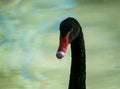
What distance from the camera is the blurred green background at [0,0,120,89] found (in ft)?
14.4

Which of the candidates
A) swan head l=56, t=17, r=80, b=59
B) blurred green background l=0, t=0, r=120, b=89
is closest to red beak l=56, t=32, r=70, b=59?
swan head l=56, t=17, r=80, b=59

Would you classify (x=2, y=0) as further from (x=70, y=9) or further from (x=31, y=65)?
(x=31, y=65)

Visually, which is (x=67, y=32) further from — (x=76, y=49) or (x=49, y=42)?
(x=49, y=42)

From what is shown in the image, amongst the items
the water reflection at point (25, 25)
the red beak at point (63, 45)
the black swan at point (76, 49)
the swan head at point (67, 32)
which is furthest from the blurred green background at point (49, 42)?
the red beak at point (63, 45)

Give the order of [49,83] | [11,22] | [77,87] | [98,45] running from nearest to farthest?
[77,87]
[49,83]
[98,45]
[11,22]

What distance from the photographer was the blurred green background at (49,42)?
4.40 meters

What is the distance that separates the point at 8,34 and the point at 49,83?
764mm

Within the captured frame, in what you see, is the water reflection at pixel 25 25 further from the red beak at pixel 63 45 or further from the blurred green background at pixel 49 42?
the red beak at pixel 63 45

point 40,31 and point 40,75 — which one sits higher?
point 40,31

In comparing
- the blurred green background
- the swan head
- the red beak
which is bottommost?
the red beak

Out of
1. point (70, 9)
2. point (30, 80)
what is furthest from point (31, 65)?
point (70, 9)

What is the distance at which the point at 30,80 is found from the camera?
4465mm

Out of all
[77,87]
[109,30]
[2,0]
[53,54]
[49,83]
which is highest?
[2,0]

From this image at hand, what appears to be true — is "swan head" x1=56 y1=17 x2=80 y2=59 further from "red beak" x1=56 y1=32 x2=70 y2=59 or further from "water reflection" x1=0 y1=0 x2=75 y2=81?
"water reflection" x1=0 y1=0 x2=75 y2=81
